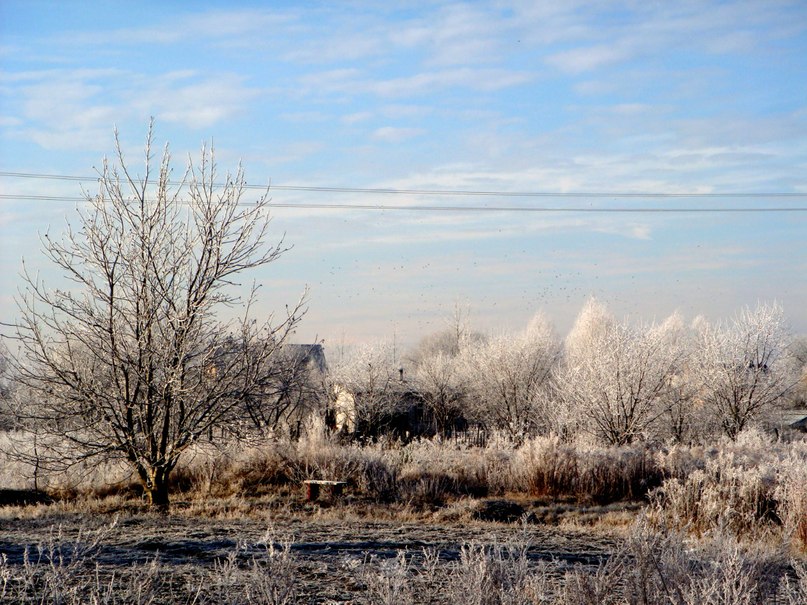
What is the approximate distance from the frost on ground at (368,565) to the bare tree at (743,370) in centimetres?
2466

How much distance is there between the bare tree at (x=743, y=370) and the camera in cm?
3216

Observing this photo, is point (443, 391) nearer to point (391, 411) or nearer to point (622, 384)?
point (391, 411)

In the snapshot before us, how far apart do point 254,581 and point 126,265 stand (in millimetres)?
7626

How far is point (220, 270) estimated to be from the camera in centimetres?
1129

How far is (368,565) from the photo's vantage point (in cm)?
486

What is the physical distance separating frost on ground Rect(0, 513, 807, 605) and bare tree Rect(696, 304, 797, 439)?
24.7 m

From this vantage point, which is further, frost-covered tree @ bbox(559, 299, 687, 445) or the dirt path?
frost-covered tree @ bbox(559, 299, 687, 445)

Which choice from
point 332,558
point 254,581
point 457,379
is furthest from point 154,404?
point 457,379

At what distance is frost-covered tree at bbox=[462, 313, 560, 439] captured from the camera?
4053cm

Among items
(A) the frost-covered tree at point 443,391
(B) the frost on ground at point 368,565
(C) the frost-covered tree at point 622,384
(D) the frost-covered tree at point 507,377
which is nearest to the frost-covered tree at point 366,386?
(A) the frost-covered tree at point 443,391

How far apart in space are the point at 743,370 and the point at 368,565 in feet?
101

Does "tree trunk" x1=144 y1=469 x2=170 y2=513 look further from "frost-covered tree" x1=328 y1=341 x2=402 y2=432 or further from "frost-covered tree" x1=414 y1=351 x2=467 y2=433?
"frost-covered tree" x1=414 y1=351 x2=467 y2=433

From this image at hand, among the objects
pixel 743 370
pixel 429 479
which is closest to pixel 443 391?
pixel 743 370

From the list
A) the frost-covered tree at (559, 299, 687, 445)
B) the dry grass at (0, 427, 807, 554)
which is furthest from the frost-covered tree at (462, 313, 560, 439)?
the dry grass at (0, 427, 807, 554)
